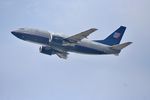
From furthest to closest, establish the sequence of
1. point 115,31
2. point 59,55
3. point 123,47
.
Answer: point 115,31 < point 59,55 < point 123,47

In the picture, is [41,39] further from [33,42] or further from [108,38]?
[108,38]

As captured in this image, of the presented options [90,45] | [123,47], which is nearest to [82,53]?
[90,45]

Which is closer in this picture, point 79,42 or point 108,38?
point 79,42

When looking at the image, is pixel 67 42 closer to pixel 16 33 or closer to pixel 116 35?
pixel 16 33

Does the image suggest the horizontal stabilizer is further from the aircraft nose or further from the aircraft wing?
the aircraft nose

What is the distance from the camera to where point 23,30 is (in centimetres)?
10494

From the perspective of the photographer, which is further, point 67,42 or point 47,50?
point 47,50

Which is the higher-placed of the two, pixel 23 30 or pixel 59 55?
pixel 23 30

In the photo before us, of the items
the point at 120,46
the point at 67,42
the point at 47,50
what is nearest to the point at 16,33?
the point at 47,50

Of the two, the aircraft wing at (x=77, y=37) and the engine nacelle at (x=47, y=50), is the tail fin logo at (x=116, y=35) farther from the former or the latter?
the engine nacelle at (x=47, y=50)

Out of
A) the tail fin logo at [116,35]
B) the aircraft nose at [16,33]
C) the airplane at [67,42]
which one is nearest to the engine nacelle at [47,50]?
the airplane at [67,42]

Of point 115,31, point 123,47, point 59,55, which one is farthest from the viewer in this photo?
point 115,31

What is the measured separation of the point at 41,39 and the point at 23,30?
5.14 meters

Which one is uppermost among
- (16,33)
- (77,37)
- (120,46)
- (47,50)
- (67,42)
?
(16,33)
